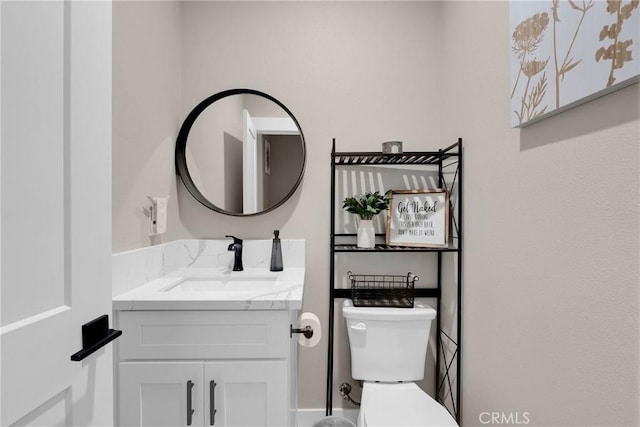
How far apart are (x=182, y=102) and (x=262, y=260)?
3.10ft

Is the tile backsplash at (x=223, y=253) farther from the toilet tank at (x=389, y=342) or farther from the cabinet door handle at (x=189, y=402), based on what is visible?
the cabinet door handle at (x=189, y=402)

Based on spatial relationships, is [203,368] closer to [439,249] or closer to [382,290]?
[382,290]

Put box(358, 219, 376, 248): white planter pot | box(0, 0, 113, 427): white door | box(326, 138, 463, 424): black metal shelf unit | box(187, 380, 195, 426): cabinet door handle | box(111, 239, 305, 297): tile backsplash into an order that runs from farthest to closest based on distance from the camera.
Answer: box(111, 239, 305, 297): tile backsplash
box(358, 219, 376, 248): white planter pot
box(326, 138, 463, 424): black metal shelf unit
box(187, 380, 195, 426): cabinet door handle
box(0, 0, 113, 427): white door

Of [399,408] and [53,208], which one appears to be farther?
[399,408]

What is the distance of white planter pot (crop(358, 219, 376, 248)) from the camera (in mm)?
1550

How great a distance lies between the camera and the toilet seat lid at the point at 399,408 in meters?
1.16

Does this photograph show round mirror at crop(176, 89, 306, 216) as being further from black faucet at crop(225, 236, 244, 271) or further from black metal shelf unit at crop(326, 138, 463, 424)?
black metal shelf unit at crop(326, 138, 463, 424)

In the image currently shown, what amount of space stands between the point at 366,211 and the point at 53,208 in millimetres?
1220

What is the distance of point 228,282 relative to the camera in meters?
1.54

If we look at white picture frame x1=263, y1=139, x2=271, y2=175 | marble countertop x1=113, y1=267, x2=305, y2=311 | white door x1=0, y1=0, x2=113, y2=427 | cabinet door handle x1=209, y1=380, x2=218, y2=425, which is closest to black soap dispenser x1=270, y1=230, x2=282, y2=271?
marble countertop x1=113, y1=267, x2=305, y2=311

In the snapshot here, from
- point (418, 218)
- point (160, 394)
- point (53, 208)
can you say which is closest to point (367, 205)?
point (418, 218)

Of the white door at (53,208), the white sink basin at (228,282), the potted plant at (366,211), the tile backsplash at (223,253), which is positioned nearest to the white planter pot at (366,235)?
the potted plant at (366,211)

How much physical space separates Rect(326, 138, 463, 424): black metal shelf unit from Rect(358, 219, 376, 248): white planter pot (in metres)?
0.05

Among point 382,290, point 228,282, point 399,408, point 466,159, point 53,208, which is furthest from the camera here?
point 382,290
